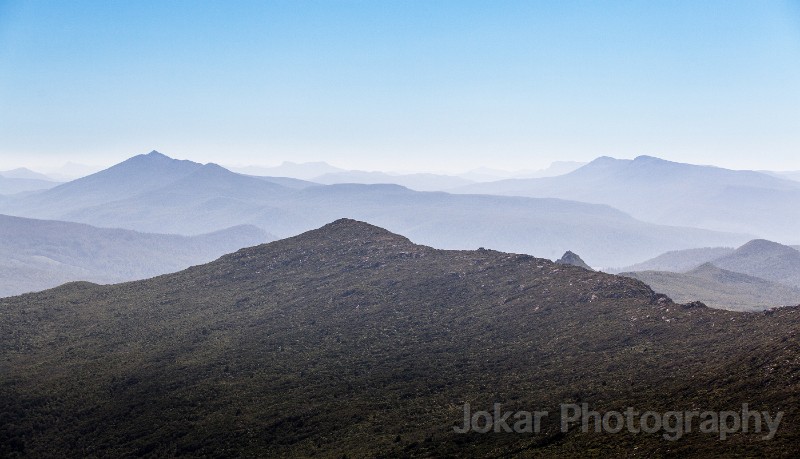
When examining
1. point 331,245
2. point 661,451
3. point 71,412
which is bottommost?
point 71,412

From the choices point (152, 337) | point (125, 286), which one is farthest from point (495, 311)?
point (125, 286)

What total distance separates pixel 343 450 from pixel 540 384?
2267 centimetres

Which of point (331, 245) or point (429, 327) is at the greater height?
point (331, 245)

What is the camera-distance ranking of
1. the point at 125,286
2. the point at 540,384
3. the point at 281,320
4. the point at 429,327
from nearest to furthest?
the point at 540,384 → the point at 429,327 → the point at 281,320 → the point at 125,286

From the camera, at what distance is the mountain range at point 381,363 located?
61125mm

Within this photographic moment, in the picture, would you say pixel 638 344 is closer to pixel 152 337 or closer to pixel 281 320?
pixel 281 320

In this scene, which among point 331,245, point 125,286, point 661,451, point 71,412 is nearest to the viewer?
point 661,451

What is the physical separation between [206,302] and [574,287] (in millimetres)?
65462

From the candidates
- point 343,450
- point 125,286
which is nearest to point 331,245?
point 125,286

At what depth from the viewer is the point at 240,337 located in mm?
106375

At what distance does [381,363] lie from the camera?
90125mm

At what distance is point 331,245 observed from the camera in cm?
15088

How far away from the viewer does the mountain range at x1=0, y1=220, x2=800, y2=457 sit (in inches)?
2406

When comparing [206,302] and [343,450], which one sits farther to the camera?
[206,302]
